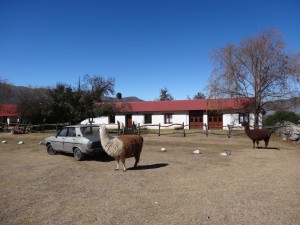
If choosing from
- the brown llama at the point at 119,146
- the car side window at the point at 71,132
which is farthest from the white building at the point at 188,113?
the brown llama at the point at 119,146

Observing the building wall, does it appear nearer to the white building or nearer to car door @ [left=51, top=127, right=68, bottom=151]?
the white building

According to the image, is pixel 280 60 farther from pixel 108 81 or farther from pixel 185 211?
pixel 185 211

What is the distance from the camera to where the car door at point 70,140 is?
13.0m

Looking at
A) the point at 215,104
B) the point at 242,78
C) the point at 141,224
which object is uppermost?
the point at 242,78

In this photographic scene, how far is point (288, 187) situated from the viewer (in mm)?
7625

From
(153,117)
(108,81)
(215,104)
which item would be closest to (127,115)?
(153,117)

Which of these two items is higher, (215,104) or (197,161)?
(215,104)

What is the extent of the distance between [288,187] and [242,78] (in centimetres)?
2384

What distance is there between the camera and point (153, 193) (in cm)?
726

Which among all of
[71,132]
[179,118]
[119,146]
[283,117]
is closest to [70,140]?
[71,132]

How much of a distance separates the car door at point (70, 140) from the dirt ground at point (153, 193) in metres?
1.27

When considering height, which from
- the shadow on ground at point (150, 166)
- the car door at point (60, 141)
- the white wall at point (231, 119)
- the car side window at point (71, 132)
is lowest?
the shadow on ground at point (150, 166)

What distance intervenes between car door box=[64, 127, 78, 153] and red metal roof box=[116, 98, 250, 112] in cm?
2150

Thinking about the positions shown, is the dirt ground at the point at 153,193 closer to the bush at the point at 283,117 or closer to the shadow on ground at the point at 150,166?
the shadow on ground at the point at 150,166
